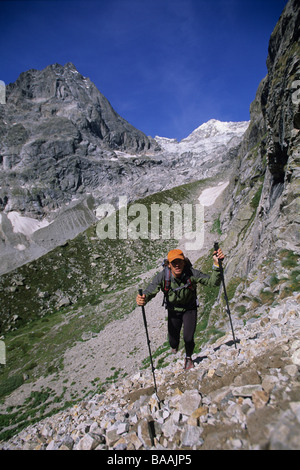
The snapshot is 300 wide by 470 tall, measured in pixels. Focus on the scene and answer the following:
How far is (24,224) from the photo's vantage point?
13212cm

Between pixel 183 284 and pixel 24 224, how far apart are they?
145 metres

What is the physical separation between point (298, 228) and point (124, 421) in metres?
9.83

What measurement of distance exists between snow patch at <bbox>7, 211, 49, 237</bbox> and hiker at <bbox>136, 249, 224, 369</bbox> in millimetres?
134924

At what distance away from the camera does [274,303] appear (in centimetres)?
859

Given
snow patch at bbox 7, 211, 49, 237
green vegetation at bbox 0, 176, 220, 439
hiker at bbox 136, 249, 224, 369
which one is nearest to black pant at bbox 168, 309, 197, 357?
hiker at bbox 136, 249, 224, 369

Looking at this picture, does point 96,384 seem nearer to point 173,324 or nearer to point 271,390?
point 173,324

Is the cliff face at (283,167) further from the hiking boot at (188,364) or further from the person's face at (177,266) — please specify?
the hiking boot at (188,364)

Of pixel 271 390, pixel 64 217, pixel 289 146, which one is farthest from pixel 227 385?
pixel 64 217

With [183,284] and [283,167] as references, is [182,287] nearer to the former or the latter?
[183,284]

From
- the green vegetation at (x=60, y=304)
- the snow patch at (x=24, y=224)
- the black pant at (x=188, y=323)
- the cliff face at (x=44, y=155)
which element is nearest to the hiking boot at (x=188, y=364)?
the black pant at (x=188, y=323)

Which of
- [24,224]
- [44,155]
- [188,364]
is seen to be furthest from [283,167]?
[44,155]

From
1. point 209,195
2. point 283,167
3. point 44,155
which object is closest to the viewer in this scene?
point 283,167

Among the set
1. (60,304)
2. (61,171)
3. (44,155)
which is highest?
(44,155)
